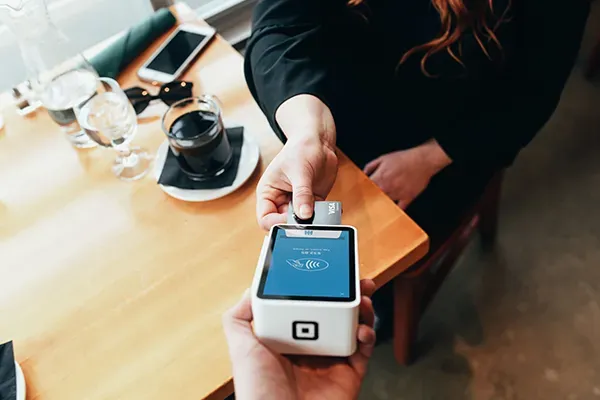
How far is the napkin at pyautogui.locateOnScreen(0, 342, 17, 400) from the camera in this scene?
61cm

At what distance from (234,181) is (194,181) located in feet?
0.19

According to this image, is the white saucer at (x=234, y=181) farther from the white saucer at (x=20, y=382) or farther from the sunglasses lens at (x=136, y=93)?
the white saucer at (x=20, y=382)

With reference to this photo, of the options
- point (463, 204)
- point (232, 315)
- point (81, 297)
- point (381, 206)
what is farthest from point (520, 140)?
point (81, 297)

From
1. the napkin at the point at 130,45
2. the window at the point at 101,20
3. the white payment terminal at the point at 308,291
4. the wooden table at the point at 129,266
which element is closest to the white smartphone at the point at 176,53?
the napkin at the point at 130,45

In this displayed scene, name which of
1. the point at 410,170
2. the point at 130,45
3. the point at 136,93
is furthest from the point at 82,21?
the point at 410,170

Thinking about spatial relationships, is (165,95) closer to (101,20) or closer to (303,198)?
(303,198)

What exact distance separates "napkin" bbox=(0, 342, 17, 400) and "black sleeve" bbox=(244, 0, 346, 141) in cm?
45

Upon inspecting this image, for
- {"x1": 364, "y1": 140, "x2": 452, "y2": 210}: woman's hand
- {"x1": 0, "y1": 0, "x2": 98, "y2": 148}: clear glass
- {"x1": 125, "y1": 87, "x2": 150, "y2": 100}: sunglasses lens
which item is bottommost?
{"x1": 364, "y1": 140, "x2": 452, "y2": 210}: woman's hand

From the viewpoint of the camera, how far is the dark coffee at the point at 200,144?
2.47 feet

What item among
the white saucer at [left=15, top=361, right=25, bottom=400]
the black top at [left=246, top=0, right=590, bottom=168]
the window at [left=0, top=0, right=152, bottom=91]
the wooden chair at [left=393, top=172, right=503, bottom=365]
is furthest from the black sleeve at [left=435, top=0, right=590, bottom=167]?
the window at [left=0, top=0, right=152, bottom=91]

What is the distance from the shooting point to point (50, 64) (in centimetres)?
92

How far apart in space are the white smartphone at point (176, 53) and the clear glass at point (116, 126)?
0.11m

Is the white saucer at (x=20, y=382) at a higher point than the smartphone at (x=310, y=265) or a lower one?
lower

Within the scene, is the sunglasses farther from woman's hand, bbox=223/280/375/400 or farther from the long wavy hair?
woman's hand, bbox=223/280/375/400
